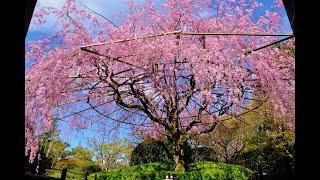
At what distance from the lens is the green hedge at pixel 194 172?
11167 millimetres

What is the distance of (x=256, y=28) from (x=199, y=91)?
2.55 metres

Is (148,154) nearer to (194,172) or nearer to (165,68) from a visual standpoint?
(194,172)

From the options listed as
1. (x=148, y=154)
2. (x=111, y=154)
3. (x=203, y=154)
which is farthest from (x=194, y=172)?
(x=111, y=154)

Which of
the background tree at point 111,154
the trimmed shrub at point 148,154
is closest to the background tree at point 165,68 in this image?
the trimmed shrub at point 148,154

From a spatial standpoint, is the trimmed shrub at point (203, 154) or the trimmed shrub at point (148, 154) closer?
the trimmed shrub at point (148, 154)

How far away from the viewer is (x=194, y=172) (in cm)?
1064

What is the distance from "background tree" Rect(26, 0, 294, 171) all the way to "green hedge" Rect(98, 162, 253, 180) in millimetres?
853

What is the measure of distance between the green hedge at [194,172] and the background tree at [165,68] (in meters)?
0.85

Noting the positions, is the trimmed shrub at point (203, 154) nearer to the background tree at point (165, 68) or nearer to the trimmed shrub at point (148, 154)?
the trimmed shrub at point (148, 154)

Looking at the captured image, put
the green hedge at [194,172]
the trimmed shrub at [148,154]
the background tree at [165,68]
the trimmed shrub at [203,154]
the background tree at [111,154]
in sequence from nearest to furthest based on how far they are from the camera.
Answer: the background tree at [165,68], the green hedge at [194,172], the trimmed shrub at [148,154], the trimmed shrub at [203,154], the background tree at [111,154]

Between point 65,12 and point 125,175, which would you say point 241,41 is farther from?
point 125,175
